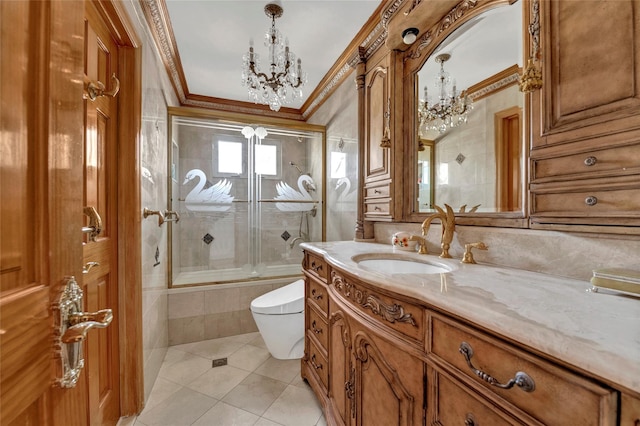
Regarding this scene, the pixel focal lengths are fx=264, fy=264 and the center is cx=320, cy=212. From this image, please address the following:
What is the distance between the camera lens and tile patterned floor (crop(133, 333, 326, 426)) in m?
1.48

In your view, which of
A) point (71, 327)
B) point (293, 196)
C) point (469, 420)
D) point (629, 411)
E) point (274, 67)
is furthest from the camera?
point (293, 196)

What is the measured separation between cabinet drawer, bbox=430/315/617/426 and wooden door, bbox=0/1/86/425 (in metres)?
0.80

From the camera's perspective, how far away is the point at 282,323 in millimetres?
1920

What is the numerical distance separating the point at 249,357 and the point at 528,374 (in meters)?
2.06

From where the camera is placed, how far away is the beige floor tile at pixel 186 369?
1.83 m

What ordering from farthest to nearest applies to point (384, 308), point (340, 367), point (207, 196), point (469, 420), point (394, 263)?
point (207, 196) → point (394, 263) → point (340, 367) → point (384, 308) → point (469, 420)

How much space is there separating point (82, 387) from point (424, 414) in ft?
2.74

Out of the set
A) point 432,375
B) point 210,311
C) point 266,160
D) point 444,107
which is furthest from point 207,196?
point 432,375

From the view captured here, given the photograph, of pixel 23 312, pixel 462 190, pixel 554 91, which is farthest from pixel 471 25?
pixel 23 312

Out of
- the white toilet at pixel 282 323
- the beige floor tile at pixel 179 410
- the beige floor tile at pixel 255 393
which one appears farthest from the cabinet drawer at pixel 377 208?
the beige floor tile at pixel 179 410

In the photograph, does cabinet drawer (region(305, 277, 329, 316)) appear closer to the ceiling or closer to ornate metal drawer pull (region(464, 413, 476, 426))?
ornate metal drawer pull (region(464, 413, 476, 426))

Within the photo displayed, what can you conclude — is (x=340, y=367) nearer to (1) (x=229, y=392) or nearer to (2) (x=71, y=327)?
(1) (x=229, y=392)

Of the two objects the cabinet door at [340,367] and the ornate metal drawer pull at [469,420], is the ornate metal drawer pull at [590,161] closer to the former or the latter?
the ornate metal drawer pull at [469,420]

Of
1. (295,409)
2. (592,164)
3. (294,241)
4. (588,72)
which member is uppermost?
(588,72)
